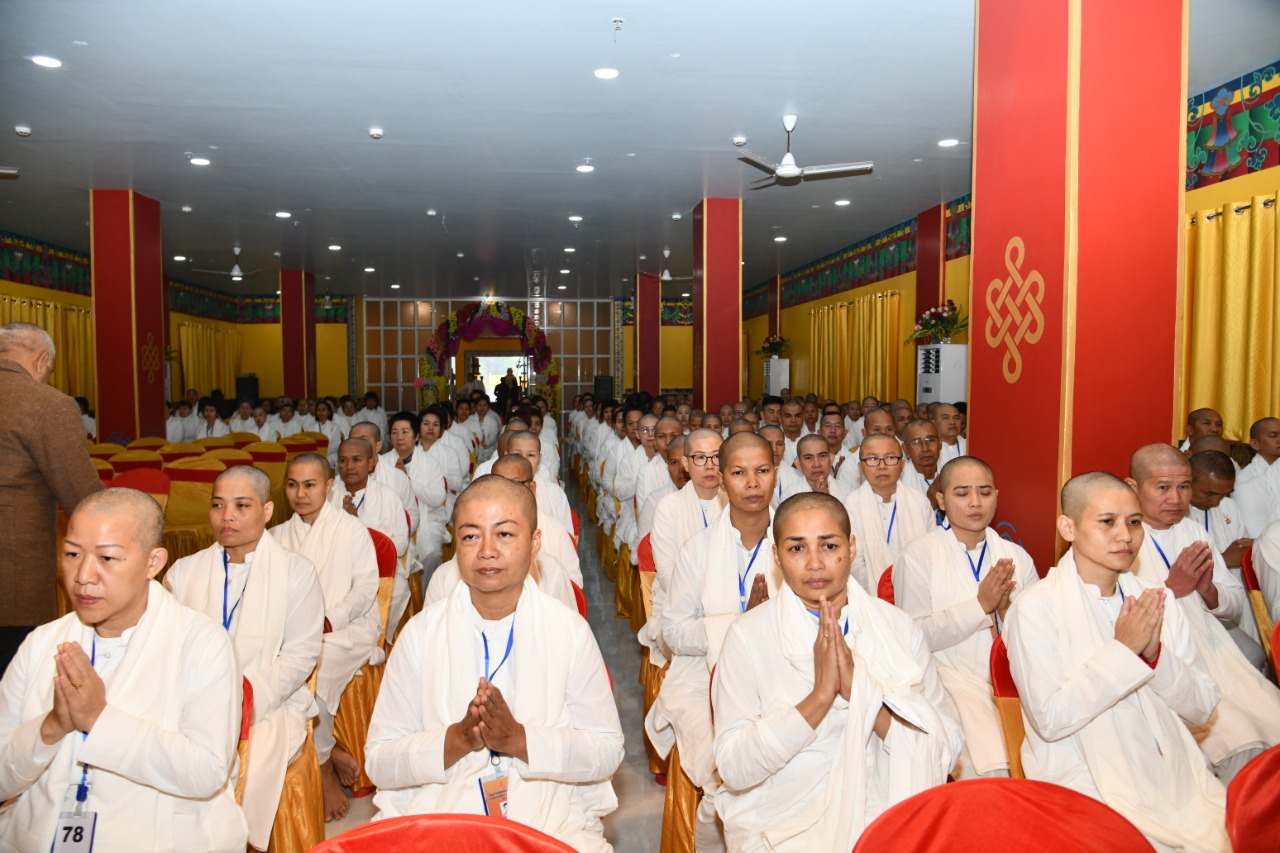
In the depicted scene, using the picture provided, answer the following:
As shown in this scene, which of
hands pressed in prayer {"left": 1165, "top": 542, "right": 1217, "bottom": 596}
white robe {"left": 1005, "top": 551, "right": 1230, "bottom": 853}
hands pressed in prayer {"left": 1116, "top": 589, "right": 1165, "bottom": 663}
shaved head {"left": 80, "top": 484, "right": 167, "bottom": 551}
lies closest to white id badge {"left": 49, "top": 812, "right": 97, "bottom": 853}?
shaved head {"left": 80, "top": 484, "right": 167, "bottom": 551}

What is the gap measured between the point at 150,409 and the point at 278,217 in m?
3.53

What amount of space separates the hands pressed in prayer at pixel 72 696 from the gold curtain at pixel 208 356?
20728mm

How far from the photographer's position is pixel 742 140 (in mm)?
8492

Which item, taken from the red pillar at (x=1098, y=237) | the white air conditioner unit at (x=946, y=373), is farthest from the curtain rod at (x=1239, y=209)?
the red pillar at (x=1098, y=237)

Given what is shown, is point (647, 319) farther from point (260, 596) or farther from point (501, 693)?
point (501, 693)

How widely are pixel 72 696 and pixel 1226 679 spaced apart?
3.69 metres

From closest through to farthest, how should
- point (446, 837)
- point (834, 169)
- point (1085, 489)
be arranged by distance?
point (446, 837), point (1085, 489), point (834, 169)

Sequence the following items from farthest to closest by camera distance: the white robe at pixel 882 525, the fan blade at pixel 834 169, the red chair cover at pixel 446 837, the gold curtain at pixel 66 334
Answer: the gold curtain at pixel 66 334 < the fan blade at pixel 834 169 < the white robe at pixel 882 525 < the red chair cover at pixel 446 837

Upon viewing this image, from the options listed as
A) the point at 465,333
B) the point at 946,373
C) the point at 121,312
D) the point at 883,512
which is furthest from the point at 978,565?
the point at 465,333

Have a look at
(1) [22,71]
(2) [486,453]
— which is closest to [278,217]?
(2) [486,453]

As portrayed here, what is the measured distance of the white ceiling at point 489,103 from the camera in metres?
5.84

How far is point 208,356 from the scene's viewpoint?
22.2 m

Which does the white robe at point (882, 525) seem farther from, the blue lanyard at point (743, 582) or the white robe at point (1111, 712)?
the white robe at point (1111, 712)

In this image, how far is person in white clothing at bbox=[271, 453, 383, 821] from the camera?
3.99 metres
